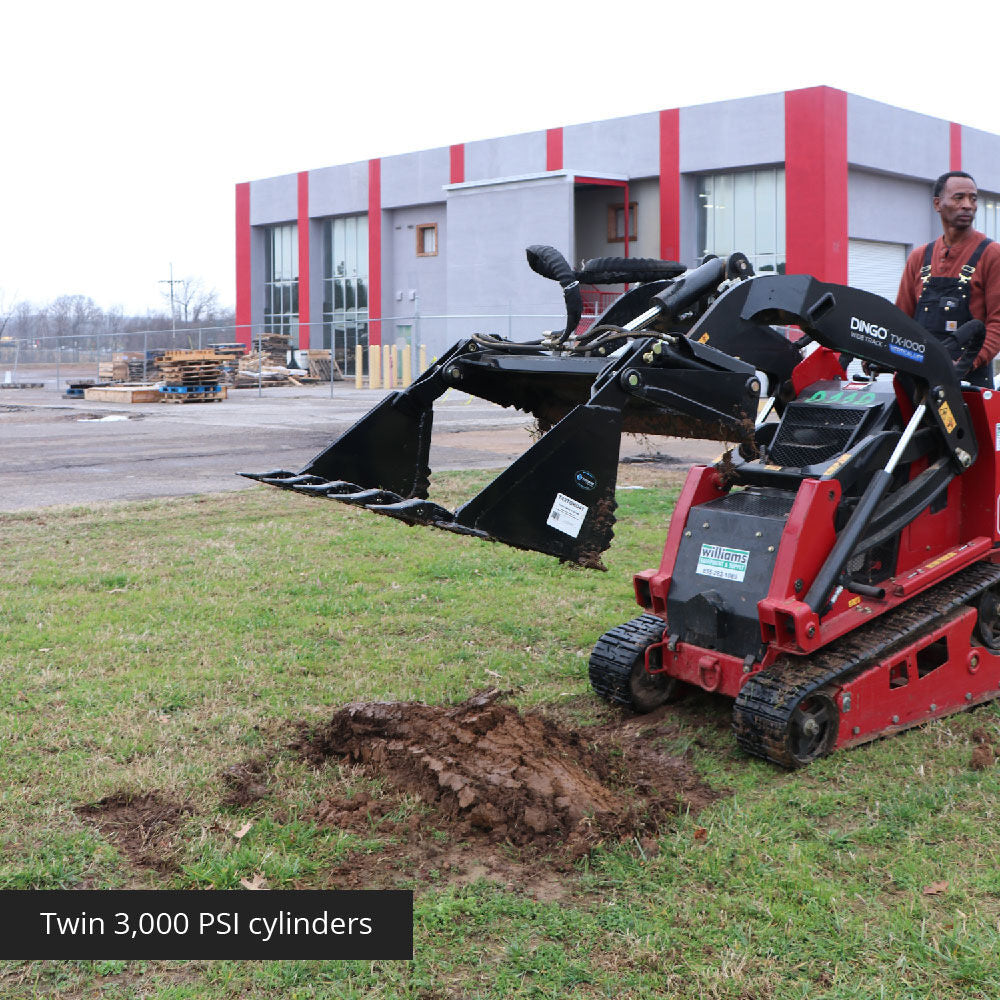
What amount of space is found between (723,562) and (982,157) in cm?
3865

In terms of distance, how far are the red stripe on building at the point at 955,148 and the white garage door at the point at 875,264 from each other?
323 cm

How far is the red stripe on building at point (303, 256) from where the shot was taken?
46.0 meters

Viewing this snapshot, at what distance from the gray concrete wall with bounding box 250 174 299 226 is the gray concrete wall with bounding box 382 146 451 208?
5286 millimetres

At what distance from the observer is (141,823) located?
4.11 meters

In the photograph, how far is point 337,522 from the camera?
1018 cm

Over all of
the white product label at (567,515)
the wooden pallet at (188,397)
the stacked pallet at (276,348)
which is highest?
the stacked pallet at (276,348)

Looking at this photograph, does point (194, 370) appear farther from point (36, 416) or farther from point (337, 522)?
point (337, 522)

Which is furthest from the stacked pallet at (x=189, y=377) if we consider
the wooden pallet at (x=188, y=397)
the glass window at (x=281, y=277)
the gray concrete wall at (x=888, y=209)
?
the gray concrete wall at (x=888, y=209)

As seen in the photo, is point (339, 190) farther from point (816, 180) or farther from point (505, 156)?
point (816, 180)

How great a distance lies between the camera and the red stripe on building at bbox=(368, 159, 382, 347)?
43469mm

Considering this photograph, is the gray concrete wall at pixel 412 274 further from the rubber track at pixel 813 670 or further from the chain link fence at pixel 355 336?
the rubber track at pixel 813 670

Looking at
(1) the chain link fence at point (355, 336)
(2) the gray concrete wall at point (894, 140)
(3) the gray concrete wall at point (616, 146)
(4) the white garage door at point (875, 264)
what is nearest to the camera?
(2) the gray concrete wall at point (894, 140)

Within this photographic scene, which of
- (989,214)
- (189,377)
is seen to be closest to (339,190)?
(189,377)

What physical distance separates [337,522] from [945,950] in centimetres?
747
